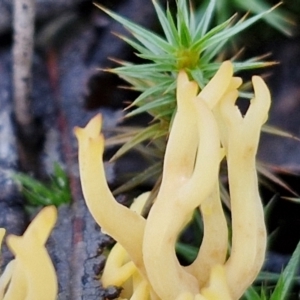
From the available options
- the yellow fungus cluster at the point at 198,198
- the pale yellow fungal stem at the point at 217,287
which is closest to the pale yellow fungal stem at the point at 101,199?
the yellow fungus cluster at the point at 198,198

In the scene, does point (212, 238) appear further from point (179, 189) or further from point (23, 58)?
point (23, 58)

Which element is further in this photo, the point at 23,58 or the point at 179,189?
the point at 23,58

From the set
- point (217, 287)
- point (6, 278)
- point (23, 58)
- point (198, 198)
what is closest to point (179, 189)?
point (198, 198)

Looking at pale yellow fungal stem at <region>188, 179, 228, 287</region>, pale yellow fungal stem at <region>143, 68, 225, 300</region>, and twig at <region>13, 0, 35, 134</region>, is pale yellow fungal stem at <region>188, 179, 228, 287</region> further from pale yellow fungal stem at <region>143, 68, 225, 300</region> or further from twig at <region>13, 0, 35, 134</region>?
twig at <region>13, 0, 35, 134</region>

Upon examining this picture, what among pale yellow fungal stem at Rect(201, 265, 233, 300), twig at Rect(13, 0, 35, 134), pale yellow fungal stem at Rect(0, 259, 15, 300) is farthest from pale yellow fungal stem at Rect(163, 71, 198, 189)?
twig at Rect(13, 0, 35, 134)

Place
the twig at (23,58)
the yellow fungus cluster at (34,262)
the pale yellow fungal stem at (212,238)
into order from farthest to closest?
1. the twig at (23,58)
2. the pale yellow fungal stem at (212,238)
3. the yellow fungus cluster at (34,262)

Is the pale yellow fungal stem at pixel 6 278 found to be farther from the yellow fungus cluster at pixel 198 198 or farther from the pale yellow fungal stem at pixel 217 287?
the pale yellow fungal stem at pixel 217 287

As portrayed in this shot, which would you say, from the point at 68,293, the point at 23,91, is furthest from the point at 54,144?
the point at 68,293
